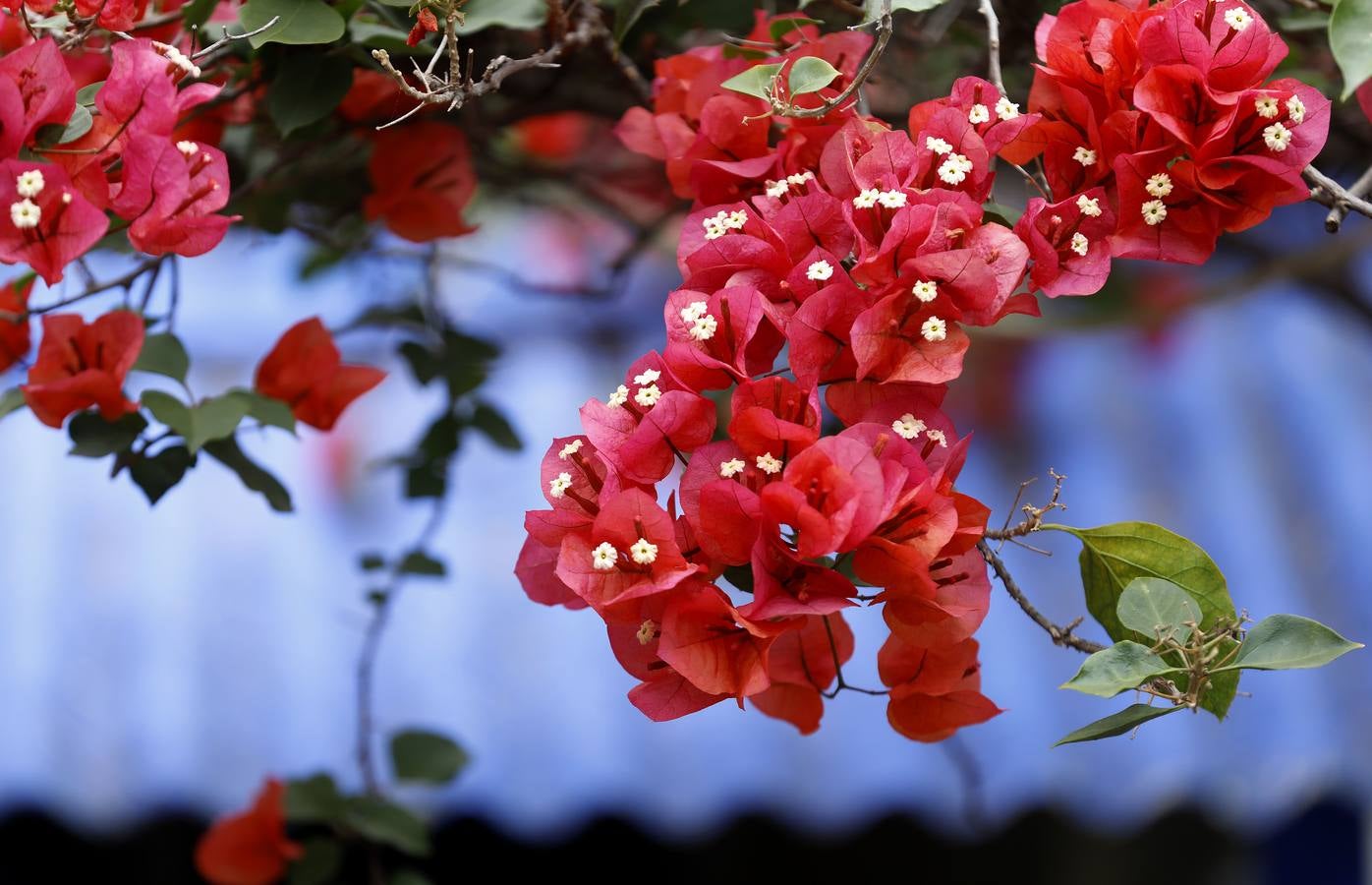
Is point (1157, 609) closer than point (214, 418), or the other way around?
point (1157, 609)

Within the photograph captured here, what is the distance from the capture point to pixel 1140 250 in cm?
57

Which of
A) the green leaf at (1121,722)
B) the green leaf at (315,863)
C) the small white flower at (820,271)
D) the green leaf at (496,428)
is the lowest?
the green leaf at (315,863)

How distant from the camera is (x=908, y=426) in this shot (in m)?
0.52

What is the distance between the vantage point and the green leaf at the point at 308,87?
729 mm

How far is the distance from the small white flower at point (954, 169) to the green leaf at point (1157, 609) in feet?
0.60

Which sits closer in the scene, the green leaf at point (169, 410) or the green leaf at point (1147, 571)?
the green leaf at point (1147, 571)

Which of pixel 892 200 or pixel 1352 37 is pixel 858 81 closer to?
pixel 892 200

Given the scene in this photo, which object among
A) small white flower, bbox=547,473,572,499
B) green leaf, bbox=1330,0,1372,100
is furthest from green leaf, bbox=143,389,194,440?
green leaf, bbox=1330,0,1372,100

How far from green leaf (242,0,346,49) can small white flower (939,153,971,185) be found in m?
0.31

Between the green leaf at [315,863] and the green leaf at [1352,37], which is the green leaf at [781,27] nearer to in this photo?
the green leaf at [1352,37]

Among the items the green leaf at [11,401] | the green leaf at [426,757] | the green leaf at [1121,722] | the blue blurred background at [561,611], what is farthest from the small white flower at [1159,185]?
the blue blurred background at [561,611]

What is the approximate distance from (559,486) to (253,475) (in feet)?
1.00

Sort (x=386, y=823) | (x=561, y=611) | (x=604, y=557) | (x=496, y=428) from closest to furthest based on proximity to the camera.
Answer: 1. (x=604, y=557)
2. (x=386, y=823)
3. (x=496, y=428)
4. (x=561, y=611)

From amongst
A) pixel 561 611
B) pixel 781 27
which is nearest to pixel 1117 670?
pixel 781 27
